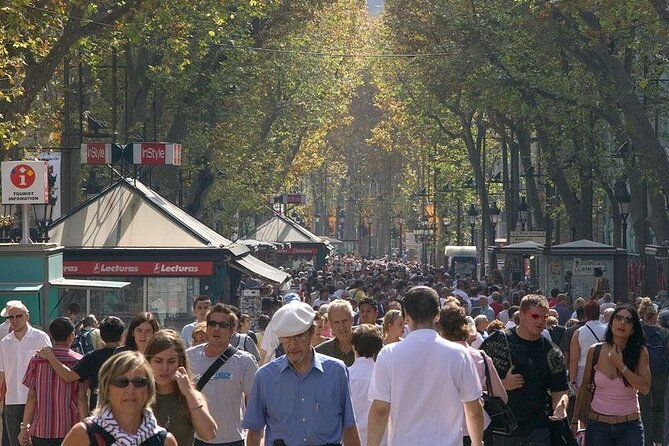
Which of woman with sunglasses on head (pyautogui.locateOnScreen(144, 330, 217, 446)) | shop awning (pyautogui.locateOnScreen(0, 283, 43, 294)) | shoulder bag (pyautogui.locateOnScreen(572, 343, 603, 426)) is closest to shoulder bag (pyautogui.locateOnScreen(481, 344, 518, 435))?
shoulder bag (pyautogui.locateOnScreen(572, 343, 603, 426))

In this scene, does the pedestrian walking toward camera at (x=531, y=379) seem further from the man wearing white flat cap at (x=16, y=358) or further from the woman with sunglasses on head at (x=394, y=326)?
the man wearing white flat cap at (x=16, y=358)

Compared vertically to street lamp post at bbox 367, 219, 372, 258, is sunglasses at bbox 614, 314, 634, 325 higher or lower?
lower

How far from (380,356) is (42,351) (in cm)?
367

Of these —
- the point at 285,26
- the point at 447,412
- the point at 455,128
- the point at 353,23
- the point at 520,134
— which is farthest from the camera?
the point at 353,23

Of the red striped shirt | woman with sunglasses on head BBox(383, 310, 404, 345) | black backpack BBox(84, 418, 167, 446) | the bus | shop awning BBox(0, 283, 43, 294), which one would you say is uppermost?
the bus

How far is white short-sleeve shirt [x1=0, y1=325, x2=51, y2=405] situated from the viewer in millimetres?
12867

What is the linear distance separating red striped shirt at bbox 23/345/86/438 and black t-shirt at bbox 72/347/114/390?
0.34 ft

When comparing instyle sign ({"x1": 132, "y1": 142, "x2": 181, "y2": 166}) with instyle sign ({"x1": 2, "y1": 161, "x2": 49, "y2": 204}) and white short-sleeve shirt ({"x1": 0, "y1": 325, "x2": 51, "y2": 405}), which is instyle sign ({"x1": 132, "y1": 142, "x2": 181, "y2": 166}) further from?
white short-sleeve shirt ({"x1": 0, "y1": 325, "x2": 51, "y2": 405})

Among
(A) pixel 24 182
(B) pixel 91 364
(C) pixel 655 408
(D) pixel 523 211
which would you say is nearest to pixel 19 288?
(A) pixel 24 182

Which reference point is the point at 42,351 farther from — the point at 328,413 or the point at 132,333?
the point at 328,413

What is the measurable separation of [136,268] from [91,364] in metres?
15.6

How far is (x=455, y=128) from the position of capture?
6047cm

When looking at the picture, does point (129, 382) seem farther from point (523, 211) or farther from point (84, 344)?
point (523, 211)

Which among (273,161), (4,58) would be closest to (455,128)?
(273,161)
